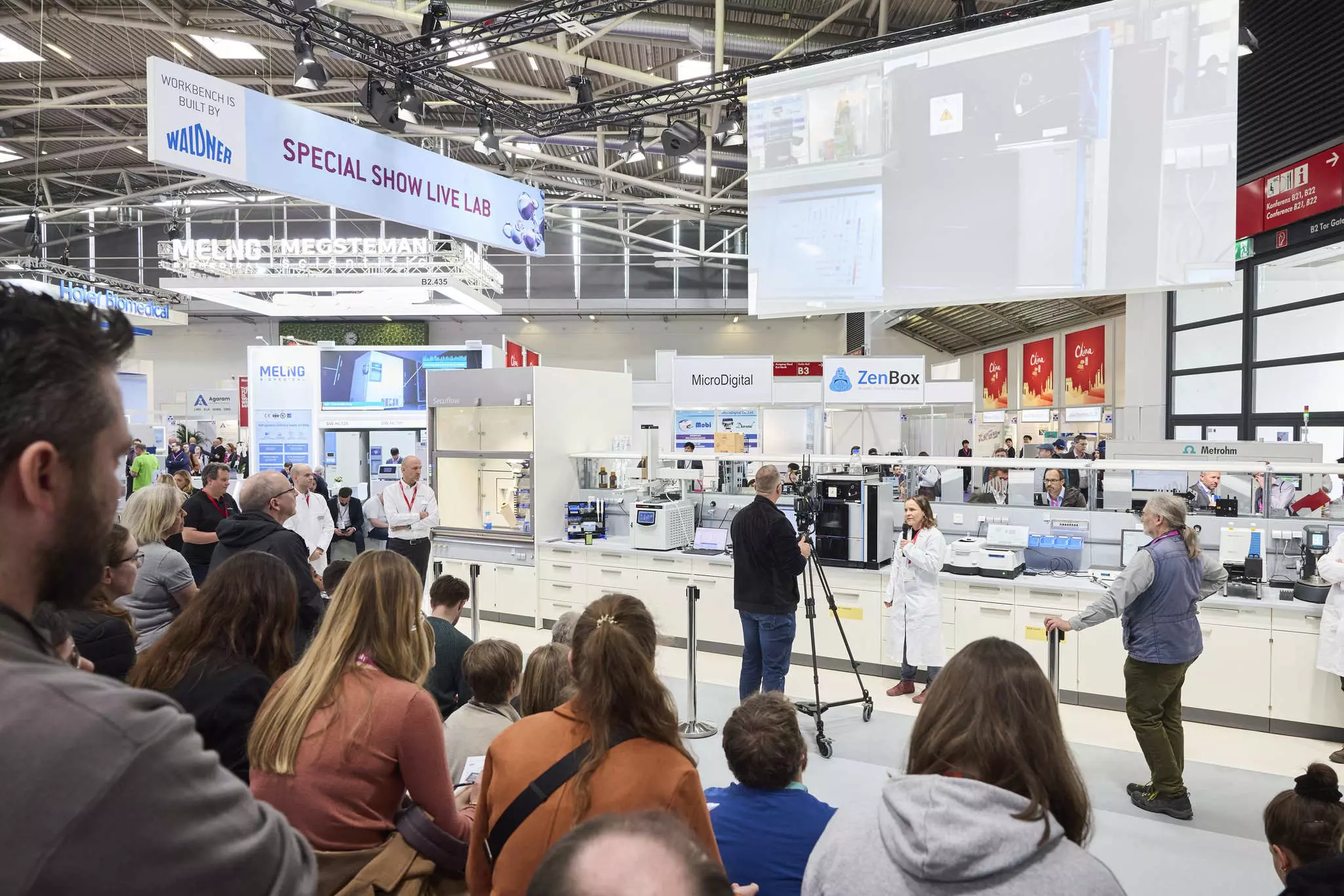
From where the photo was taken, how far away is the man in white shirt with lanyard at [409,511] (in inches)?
268

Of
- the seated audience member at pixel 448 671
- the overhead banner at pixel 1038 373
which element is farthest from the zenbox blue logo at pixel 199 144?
the overhead banner at pixel 1038 373

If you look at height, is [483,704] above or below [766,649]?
above

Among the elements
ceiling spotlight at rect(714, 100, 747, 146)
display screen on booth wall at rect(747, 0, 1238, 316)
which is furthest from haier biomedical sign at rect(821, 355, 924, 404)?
display screen on booth wall at rect(747, 0, 1238, 316)

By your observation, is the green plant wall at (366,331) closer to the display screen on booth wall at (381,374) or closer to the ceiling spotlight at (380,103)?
the display screen on booth wall at (381,374)

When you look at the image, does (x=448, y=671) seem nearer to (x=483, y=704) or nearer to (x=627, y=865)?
Result: (x=483, y=704)

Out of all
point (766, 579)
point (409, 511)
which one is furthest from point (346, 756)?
point (409, 511)

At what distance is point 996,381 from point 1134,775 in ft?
55.1

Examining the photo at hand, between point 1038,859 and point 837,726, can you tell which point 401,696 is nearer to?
point 1038,859

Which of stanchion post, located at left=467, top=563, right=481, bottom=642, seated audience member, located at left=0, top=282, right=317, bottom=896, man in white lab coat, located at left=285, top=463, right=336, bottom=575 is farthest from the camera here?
man in white lab coat, located at left=285, top=463, right=336, bottom=575

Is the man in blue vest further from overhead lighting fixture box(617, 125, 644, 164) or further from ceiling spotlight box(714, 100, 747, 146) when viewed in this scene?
overhead lighting fixture box(617, 125, 644, 164)

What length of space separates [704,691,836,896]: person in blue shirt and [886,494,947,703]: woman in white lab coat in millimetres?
3317

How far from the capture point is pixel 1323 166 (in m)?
7.23

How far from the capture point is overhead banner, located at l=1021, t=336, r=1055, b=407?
17.1m

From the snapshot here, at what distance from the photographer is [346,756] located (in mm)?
1619
